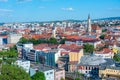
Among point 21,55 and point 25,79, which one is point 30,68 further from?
point 21,55

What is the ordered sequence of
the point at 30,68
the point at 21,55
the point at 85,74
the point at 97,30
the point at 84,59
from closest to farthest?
1. the point at 30,68
2. the point at 85,74
3. the point at 84,59
4. the point at 21,55
5. the point at 97,30

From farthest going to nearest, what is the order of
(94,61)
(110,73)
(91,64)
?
(94,61)
(91,64)
(110,73)

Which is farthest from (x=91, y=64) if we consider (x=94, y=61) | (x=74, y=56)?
(x=74, y=56)

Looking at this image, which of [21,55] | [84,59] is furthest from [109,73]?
[21,55]

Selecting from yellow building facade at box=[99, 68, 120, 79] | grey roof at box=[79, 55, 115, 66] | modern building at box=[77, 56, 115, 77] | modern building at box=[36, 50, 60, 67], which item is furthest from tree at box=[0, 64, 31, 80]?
modern building at box=[36, 50, 60, 67]

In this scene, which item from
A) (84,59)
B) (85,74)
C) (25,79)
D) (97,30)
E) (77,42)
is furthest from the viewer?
(97,30)

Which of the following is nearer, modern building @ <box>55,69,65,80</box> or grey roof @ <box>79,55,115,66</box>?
modern building @ <box>55,69,65,80</box>

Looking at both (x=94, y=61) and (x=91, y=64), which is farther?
(x=94, y=61)

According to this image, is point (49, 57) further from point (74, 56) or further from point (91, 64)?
point (91, 64)

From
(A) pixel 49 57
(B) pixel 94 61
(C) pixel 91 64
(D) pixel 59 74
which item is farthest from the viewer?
(A) pixel 49 57

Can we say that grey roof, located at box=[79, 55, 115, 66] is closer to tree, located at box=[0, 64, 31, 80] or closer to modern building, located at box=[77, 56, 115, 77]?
modern building, located at box=[77, 56, 115, 77]

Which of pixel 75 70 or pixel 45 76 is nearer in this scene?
pixel 45 76
